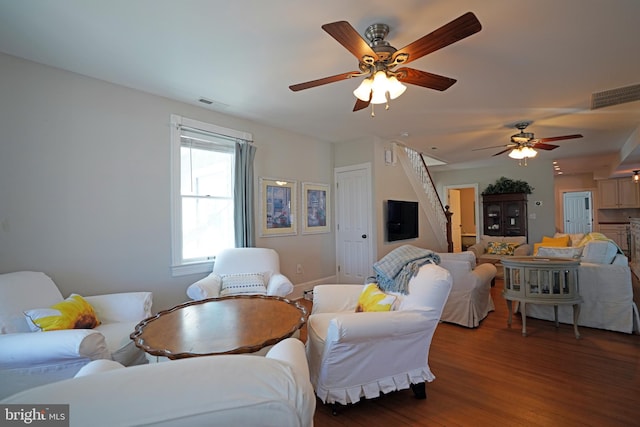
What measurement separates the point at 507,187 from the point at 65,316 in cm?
846

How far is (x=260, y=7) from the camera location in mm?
1903

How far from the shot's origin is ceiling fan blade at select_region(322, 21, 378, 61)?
1.62 m

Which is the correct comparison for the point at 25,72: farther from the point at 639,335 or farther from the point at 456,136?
the point at 639,335

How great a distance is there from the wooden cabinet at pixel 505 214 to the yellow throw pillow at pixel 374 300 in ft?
21.3

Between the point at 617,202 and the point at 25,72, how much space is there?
12.3 metres

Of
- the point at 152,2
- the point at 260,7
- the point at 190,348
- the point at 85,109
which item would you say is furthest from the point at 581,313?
the point at 85,109

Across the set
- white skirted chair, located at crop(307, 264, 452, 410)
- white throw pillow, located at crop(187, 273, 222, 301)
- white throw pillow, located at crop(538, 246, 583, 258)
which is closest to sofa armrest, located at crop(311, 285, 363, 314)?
white skirted chair, located at crop(307, 264, 452, 410)

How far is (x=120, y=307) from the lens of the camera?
238 centimetres

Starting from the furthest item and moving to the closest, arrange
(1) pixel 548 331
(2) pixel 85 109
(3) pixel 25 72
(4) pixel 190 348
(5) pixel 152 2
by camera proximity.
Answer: (1) pixel 548 331 → (2) pixel 85 109 → (3) pixel 25 72 → (5) pixel 152 2 → (4) pixel 190 348

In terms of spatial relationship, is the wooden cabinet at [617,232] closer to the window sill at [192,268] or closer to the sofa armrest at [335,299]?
the sofa armrest at [335,299]

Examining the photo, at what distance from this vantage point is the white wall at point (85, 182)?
95.9 inches

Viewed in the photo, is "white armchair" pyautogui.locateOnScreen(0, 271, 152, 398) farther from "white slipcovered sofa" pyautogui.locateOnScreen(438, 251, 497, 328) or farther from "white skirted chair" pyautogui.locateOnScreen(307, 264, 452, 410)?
"white slipcovered sofa" pyautogui.locateOnScreen(438, 251, 497, 328)

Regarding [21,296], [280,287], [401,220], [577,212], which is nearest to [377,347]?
[280,287]

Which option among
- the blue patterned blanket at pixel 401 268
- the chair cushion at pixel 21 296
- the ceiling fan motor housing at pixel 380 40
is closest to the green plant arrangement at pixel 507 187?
the blue patterned blanket at pixel 401 268
